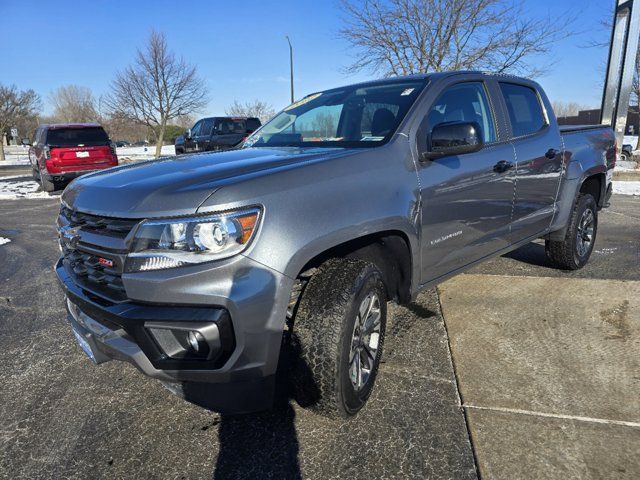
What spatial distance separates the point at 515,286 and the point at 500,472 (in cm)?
249

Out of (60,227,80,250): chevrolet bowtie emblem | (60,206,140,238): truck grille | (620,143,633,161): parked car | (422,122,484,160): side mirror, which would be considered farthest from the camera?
(620,143,633,161): parked car

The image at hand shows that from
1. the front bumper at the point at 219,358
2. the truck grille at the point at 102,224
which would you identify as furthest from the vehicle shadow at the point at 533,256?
the truck grille at the point at 102,224

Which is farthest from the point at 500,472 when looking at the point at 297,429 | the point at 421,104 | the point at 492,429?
the point at 421,104

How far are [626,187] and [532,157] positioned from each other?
32.4ft

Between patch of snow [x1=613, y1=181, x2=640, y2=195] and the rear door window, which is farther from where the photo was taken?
the rear door window

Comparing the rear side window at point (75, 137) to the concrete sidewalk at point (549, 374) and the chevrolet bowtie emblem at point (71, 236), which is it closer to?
the chevrolet bowtie emblem at point (71, 236)

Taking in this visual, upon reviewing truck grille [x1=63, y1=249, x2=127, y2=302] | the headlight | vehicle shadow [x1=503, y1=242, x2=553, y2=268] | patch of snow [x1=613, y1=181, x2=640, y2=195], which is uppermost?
the headlight

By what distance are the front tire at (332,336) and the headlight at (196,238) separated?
0.52 metres

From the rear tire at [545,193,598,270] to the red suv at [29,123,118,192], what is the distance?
10.7 meters

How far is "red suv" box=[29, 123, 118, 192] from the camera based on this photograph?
36.7 ft

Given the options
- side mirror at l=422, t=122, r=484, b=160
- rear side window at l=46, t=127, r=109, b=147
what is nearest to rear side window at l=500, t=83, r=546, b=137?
side mirror at l=422, t=122, r=484, b=160

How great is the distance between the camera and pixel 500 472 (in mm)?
1976

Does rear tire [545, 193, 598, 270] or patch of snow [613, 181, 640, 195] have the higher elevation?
rear tire [545, 193, 598, 270]

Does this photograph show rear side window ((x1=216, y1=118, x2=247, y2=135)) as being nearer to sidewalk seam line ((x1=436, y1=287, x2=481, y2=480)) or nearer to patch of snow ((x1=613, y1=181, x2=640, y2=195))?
patch of snow ((x1=613, y1=181, x2=640, y2=195))
